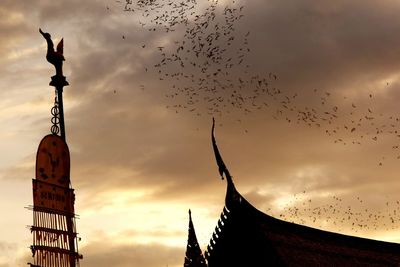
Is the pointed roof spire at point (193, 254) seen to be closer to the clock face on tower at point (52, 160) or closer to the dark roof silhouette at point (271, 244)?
the dark roof silhouette at point (271, 244)

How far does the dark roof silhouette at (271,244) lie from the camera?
95.2 ft

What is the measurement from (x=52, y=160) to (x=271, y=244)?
10764 mm

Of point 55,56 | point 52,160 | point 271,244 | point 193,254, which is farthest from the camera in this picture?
point 55,56

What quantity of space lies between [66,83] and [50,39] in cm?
239

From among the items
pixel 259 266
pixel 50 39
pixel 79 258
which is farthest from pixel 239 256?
pixel 50 39

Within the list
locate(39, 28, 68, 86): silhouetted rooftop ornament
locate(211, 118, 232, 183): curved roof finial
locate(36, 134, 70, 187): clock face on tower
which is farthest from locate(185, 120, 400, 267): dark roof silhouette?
locate(39, 28, 68, 86): silhouetted rooftop ornament

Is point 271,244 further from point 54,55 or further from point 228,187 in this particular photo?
point 54,55

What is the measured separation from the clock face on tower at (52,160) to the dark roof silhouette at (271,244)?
7256 mm

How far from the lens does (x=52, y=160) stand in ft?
114

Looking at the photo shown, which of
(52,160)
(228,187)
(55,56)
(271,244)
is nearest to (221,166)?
(228,187)

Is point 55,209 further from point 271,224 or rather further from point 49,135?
point 271,224

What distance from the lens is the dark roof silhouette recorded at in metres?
29.0

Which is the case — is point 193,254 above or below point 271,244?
above

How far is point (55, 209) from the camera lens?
113ft
